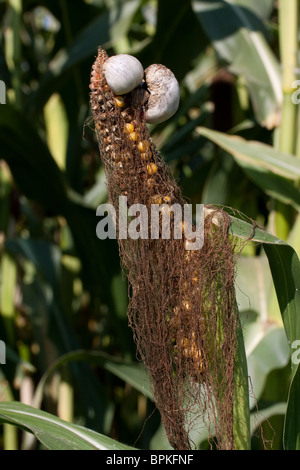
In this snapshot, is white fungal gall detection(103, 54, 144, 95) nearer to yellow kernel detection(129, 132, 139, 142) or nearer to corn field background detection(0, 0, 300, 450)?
yellow kernel detection(129, 132, 139, 142)

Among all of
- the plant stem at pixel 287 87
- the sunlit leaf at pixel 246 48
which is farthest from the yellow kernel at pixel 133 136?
the sunlit leaf at pixel 246 48

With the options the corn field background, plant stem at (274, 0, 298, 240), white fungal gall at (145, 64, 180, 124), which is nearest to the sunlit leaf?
the corn field background

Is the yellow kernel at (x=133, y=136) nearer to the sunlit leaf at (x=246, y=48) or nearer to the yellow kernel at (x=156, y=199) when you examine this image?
the yellow kernel at (x=156, y=199)

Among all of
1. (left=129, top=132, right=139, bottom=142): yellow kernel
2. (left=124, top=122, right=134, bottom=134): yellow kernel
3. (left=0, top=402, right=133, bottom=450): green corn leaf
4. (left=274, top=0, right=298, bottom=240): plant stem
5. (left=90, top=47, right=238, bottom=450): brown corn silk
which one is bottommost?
(left=0, top=402, right=133, bottom=450): green corn leaf

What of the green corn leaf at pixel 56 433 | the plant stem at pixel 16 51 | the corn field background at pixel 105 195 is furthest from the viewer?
the plant stem at pixel 16 51

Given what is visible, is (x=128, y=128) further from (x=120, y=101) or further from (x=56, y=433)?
(x=56, y=433)

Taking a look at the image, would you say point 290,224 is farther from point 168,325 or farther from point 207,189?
point 168,325
